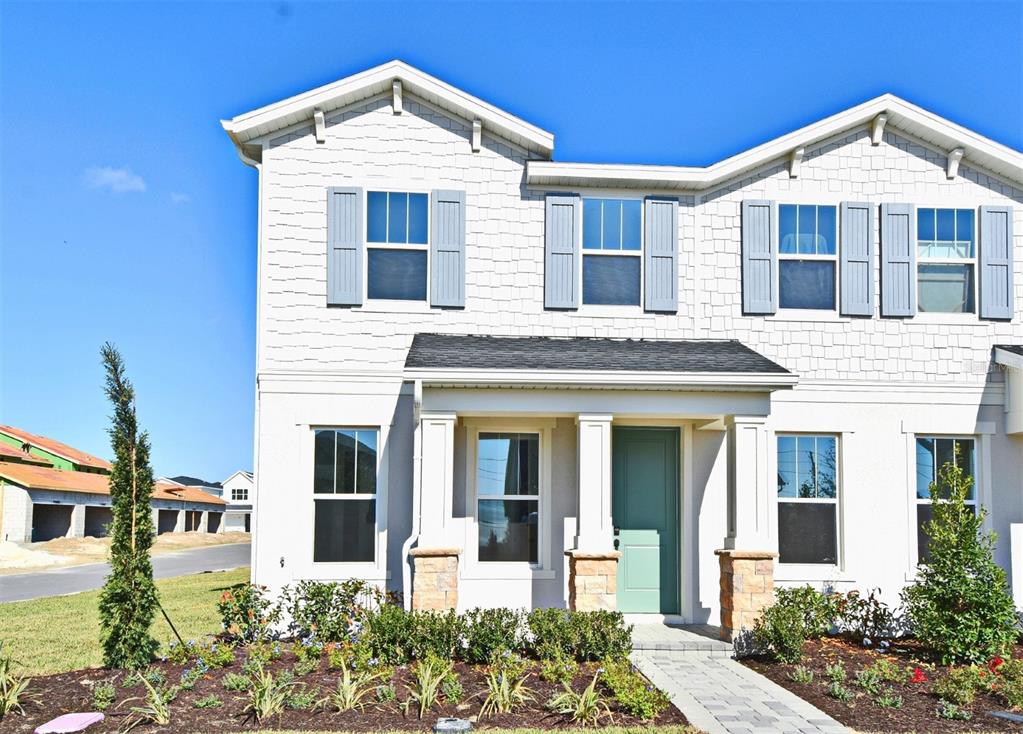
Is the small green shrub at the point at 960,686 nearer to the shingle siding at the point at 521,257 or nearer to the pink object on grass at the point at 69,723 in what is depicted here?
the shingle siding at the point at 521,257

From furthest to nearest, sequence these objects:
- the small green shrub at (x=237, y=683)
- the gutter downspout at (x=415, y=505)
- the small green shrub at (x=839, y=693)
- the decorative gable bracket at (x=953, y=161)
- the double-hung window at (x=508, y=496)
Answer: the decorative gable bracket at (x=953, y=161) → the double-hung window at (x=508, y=496) → the gutter downspout at (x=415, y=505) → the small green shrub at (x=839, y=693) → the small green shrub at (x=237, y=683)

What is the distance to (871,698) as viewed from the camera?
8484 mm

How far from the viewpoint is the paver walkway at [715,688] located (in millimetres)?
7625

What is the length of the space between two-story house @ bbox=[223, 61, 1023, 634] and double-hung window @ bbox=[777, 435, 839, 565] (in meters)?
0.03

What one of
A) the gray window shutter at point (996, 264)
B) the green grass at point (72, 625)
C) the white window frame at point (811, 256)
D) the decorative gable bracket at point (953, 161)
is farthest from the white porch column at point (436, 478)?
the decorative gable bracket at point (953, 161)

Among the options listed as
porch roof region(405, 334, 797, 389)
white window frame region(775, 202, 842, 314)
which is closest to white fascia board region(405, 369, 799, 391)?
porch roof region(405, 334, 797, 389)

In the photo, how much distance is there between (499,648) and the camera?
9.27m

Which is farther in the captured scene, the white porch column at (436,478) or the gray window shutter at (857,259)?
the gray window shutter at (857,259)

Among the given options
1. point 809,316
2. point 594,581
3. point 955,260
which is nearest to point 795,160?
point 809,316

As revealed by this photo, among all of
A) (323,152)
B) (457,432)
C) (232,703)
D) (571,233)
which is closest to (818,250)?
(571,233)

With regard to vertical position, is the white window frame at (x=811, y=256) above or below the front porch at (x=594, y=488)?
above

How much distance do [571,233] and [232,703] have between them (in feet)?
23.0

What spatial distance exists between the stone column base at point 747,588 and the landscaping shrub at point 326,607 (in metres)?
4.17

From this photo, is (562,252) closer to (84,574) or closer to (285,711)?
(285,711)
